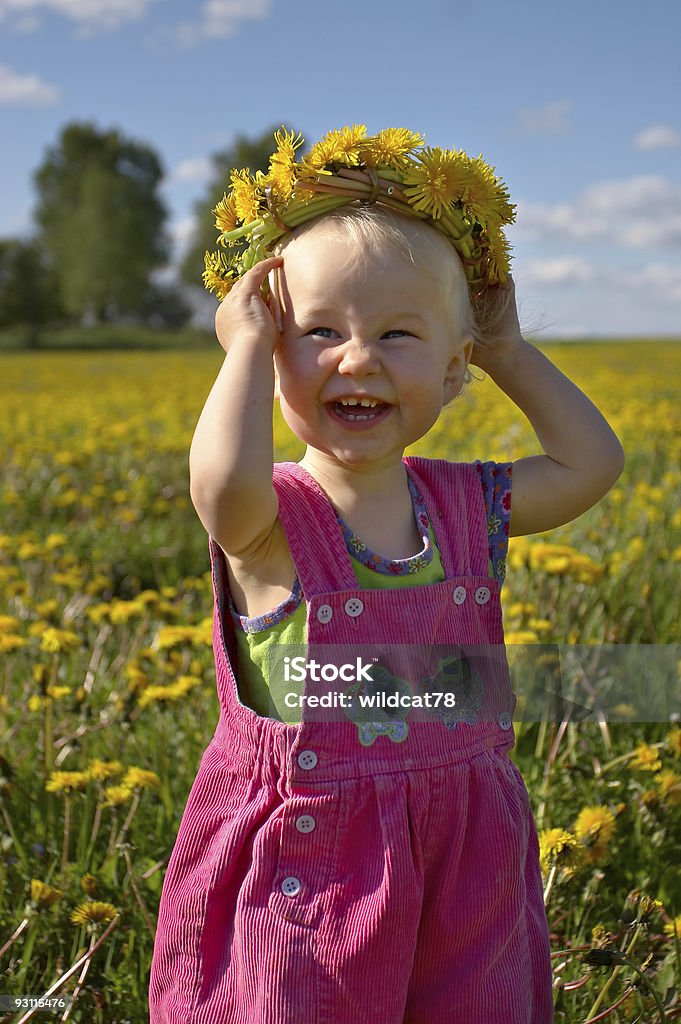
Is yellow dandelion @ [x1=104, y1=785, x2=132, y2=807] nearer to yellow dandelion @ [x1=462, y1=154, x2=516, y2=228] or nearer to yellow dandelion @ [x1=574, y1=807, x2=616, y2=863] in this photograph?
yellow dandelion @ [x1=574, y1=807, x2=616, y2=863]

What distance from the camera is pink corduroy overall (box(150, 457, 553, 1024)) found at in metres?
1.28

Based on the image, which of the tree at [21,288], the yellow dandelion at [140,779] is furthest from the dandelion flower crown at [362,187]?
the tree at [21,288]

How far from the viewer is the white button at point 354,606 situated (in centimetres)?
136

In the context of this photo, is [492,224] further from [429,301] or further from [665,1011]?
[665,1011]

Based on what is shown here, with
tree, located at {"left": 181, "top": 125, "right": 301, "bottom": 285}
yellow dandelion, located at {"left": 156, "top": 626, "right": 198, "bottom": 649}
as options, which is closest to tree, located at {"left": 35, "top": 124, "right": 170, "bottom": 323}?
tree, located at {"left": 181, "top": 125, "right": 301, "bottom": 285}

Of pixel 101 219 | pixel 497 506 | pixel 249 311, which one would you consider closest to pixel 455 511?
pixel 497 506

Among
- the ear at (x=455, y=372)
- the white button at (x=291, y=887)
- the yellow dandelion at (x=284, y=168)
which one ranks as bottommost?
the white button at (x=291, y=887)

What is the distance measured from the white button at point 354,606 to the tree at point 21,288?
45714 millimetres

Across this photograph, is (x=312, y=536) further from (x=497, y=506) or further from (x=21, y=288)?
(x=21, y=288)

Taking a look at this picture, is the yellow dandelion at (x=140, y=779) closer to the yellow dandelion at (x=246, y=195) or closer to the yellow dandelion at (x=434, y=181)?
A: the yellow dandelion at (x=246, y=195)

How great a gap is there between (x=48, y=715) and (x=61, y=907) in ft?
1.42

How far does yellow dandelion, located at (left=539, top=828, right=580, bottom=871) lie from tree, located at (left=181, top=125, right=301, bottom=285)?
49083 mm

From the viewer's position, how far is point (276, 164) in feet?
4.64

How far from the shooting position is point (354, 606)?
1367mm
